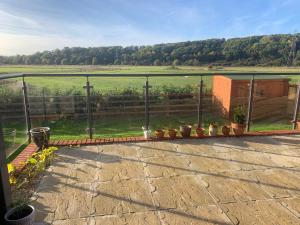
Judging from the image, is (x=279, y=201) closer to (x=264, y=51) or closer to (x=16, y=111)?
(x=16, y=111)

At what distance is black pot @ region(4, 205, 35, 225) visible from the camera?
1730 millimetres

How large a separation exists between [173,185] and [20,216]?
4.80ft

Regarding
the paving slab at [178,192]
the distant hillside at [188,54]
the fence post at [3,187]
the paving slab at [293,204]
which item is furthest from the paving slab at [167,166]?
the distant hillside at [188,54]

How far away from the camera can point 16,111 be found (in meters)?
4.45

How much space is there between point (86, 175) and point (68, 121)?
8.35 metres

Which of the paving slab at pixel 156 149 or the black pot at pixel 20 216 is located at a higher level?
the black pot at pixel 20 216

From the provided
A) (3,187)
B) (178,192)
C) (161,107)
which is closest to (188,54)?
(161,107)

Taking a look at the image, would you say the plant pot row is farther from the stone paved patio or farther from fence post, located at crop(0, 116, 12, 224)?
fence post, located at crop(0, 116, 12, 224)

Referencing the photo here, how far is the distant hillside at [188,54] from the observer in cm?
1577

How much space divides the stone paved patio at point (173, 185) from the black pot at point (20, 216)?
0.23 metres

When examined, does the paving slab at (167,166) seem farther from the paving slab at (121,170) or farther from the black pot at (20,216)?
the black pot at (20,216)

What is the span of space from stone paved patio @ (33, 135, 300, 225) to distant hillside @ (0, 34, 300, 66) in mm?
13008

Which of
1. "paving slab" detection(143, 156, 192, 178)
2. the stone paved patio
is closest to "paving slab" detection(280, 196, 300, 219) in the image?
the stone paved patio

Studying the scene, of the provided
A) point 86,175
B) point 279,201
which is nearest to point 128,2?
point 86,175
